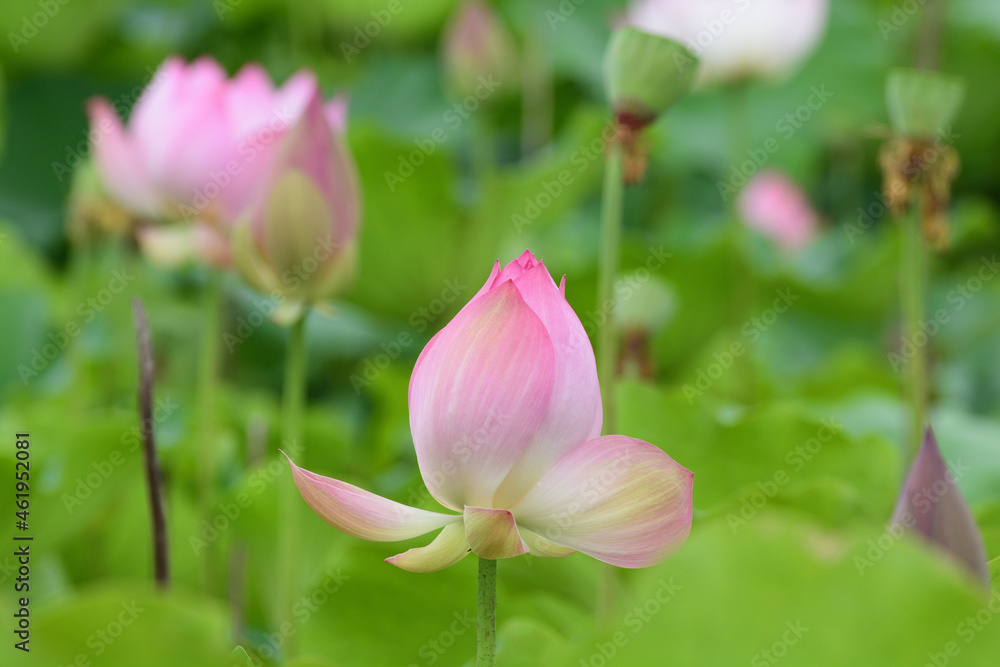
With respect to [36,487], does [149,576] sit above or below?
below

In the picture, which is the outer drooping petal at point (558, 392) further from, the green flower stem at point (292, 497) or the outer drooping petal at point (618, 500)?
the green flower stem at point (292, 497)

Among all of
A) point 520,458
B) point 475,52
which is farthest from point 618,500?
point 475,52

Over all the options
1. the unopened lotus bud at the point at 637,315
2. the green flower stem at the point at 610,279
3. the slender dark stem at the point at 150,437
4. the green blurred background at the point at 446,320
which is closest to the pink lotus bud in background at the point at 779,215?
the green blurred background at the point at 446,320

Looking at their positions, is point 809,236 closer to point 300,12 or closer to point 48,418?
point 300,12

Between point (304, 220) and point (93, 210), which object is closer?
point (304, 220)

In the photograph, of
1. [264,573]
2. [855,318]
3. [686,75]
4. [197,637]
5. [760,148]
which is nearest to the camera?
[197,637]

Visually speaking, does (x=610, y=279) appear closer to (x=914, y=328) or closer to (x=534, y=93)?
(x=914, y=328)

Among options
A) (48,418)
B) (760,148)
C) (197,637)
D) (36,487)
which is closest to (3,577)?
(36,487)
